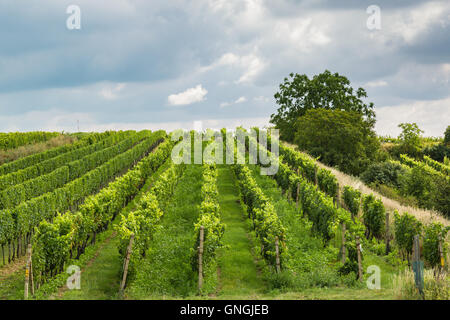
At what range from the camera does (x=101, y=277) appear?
53.6 feet

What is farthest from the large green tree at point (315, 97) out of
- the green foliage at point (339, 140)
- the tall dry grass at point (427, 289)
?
the tall dry grass at point (427, 289)

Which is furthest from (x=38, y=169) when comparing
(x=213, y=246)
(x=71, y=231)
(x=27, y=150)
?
(x=213, y=246)

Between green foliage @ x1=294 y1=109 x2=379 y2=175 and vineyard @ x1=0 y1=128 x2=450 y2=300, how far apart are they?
841 inches

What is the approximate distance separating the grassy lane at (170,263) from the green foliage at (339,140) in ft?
93.6

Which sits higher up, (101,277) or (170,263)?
(170,263)

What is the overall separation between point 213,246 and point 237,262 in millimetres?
2270

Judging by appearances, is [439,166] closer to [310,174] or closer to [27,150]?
[310,174]

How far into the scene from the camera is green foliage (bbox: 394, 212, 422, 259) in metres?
17.8

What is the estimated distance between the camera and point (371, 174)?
44.8 meters

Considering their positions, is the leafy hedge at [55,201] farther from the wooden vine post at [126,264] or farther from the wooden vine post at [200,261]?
the wooden vine post at [200,261]

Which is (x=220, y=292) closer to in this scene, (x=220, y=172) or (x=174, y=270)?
(x=174, y=270)

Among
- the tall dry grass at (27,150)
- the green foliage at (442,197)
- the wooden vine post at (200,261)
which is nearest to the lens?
the wooden vine post at (200,261)

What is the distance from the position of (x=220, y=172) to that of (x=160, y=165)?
6.71 metres

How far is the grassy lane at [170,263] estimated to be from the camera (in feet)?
48.1
